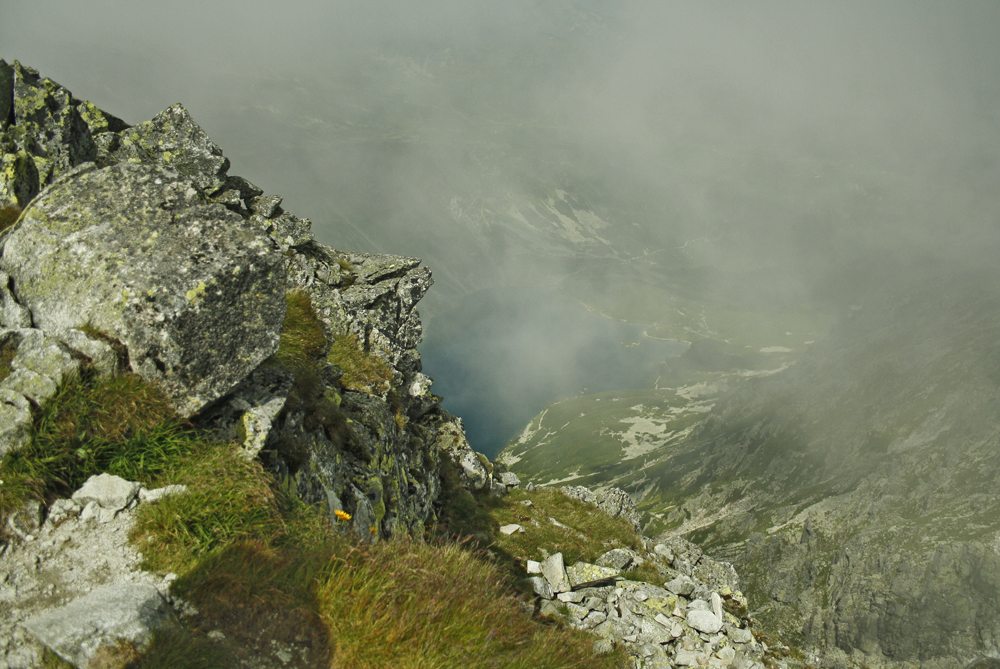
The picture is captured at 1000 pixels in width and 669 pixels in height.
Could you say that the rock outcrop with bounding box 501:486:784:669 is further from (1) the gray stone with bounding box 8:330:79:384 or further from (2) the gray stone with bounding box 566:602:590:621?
(1) the gray stone with bounding box 8:330:79:384

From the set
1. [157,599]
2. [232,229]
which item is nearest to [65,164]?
[232,229]

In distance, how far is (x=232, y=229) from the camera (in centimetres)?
1059

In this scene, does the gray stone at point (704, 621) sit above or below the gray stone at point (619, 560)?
below

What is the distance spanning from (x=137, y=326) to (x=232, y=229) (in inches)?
108

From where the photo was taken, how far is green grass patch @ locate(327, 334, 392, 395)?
17.5m

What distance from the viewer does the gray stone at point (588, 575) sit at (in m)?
18.2

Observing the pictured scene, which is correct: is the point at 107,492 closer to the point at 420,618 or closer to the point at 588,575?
the point at 420,618

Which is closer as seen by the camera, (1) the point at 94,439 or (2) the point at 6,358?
(1) the point at 94,439

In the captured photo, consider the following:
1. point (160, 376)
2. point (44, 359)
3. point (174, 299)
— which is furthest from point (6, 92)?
point (160, 376)

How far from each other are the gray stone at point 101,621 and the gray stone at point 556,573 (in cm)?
1390

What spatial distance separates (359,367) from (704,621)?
14726 mm

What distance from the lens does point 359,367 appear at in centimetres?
1825

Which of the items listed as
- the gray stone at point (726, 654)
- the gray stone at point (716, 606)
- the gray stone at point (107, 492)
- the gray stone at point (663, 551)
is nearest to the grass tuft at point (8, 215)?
the gray stone at point (107, 492)

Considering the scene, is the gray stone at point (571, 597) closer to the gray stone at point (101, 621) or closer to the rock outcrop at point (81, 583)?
the rock outcrop at point (81, 583)
